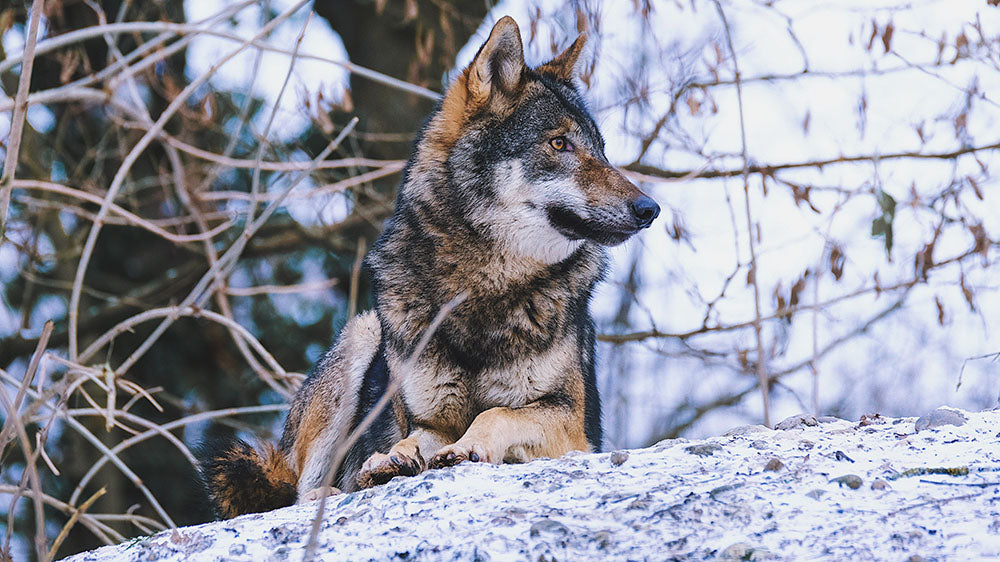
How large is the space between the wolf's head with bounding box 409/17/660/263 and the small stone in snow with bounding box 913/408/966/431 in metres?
1.37

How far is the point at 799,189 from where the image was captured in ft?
23.5

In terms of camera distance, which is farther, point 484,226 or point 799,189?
point 799,189

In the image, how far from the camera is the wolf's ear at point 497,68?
4.73 meters

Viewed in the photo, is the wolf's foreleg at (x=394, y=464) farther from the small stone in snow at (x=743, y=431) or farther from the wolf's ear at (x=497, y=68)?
the wolf's ear at (x=497, y=68)

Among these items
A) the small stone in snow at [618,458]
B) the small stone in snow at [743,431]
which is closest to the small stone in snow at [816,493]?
the small stone in snow at [618,458]

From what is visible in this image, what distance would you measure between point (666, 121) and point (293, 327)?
5893mm

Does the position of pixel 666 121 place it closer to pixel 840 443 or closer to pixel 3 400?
pixel 840 443

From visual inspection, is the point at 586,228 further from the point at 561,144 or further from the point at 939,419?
the point at 939,419

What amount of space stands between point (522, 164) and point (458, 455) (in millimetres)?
1517

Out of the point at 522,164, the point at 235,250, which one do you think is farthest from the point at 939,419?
the point at 235,250

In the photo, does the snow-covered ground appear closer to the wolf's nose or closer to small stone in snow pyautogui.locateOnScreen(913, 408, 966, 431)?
small stone in snow pyautogui.locateOnScreen(913, 408, 966, 431)

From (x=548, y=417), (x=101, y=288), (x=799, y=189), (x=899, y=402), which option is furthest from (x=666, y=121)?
(x=899, y=402)

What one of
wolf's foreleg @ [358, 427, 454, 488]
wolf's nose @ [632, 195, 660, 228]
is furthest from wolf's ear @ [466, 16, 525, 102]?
wolf's foreleg @ [358, 427, 454, 488]

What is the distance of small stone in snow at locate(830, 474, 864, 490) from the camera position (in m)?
2.94
